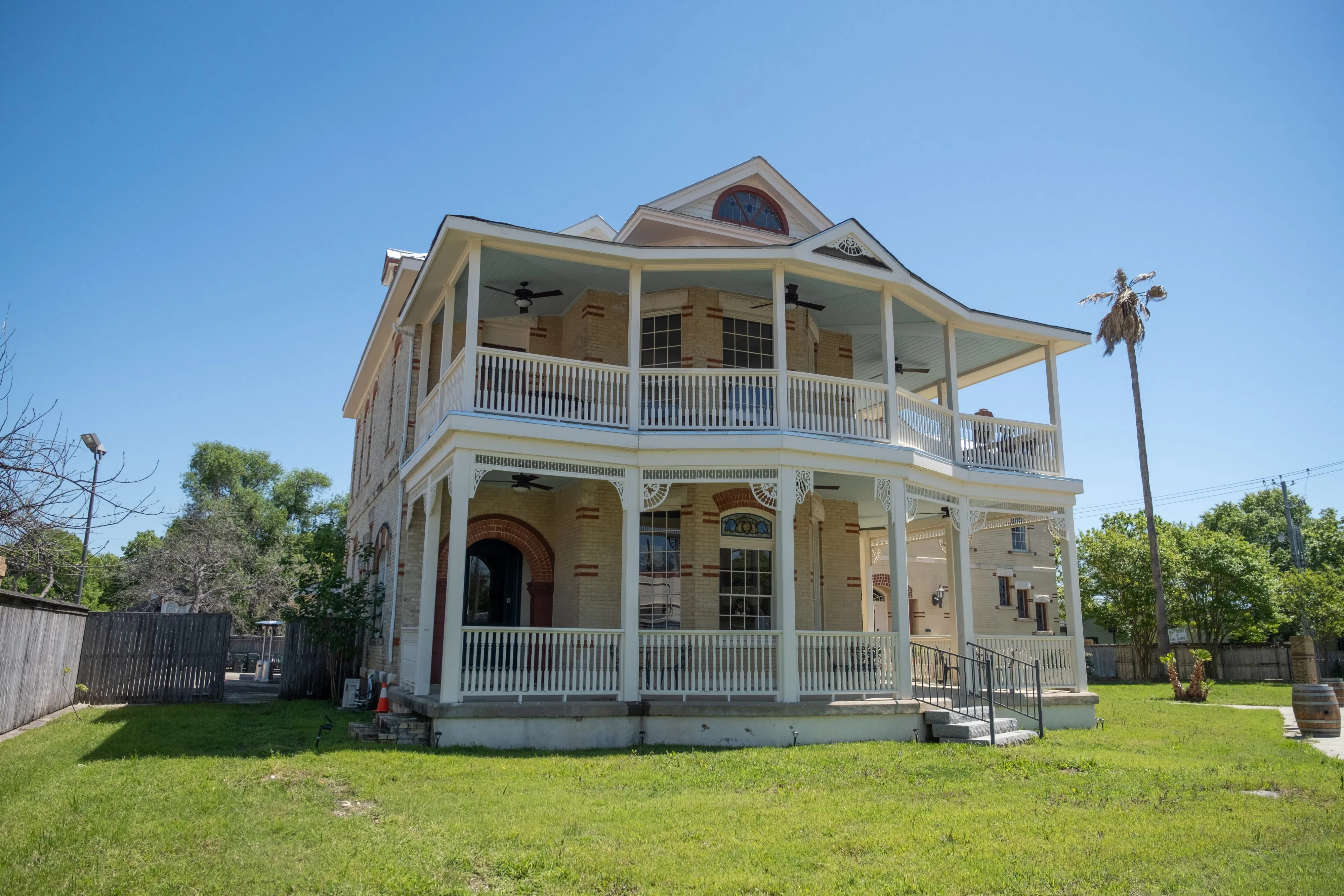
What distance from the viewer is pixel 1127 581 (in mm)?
33344

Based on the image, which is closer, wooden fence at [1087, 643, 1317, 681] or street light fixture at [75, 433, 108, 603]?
street light fixture at [75, 433, 108, 603]

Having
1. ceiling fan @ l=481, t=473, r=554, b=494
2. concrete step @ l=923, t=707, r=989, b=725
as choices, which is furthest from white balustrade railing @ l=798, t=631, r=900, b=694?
ceiling fan @ l=481, t=473, r=554, b=494

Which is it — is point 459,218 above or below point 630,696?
above

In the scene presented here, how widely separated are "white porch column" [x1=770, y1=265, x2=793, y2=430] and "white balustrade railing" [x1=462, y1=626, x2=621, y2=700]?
3.74 meters

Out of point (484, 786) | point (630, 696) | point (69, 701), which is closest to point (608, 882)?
point (484, 786)

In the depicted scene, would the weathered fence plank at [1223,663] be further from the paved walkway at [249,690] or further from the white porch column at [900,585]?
the paved walkway at [249,690]

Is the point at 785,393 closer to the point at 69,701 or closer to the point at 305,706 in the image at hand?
the point at 305,706

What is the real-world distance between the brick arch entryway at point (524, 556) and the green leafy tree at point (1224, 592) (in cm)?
2742

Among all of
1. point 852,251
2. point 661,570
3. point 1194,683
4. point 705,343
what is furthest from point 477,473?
point 1194,683

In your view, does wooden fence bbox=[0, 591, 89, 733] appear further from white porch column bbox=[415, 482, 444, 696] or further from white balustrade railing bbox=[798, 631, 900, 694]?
white balustrade railing bbox=[798, 631, 900, 694]

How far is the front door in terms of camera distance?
51.0ft

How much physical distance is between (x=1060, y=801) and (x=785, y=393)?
251 inches

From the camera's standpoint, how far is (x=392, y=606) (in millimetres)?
14898

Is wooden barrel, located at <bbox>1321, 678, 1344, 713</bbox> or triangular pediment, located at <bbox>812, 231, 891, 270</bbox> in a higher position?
triangular pediment, located at <bbox>812, 231, 891, 270</bbox>
